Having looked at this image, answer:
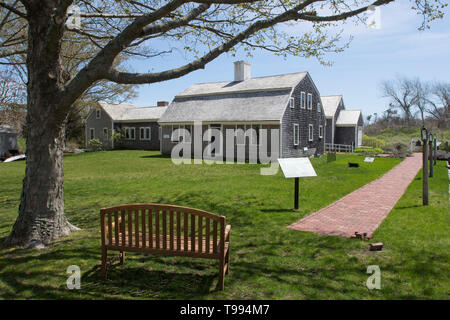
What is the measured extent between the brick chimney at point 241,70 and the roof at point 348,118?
12904 millimetres

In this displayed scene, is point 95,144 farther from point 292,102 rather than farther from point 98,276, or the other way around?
point 98,276

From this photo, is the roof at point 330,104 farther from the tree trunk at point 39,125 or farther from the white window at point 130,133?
the tree trunk at point 39,125

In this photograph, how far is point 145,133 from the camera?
37.7m

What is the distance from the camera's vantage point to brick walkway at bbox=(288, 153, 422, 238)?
697 cm

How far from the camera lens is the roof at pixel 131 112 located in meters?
38.0

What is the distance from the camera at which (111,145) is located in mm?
39375

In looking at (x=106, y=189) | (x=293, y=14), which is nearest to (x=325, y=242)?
(x=293, y=14)

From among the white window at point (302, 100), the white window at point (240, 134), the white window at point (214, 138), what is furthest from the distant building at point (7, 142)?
the white window at point (302, 100)

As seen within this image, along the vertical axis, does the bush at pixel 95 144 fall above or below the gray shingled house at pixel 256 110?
below

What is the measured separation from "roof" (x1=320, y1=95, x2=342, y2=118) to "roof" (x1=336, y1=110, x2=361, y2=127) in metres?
1.54

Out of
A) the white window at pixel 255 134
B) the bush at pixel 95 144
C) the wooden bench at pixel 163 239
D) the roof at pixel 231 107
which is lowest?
the wooden bench at pixel 163 239

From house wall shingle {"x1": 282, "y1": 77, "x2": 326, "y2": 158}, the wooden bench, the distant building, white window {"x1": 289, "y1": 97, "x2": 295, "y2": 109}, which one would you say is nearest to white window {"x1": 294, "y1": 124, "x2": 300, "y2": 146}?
house wall shingle {"x1": 282, "y1": 77, "x2": 326, "y2": 158}

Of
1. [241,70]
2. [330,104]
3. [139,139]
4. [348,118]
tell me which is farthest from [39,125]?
[348,118]
